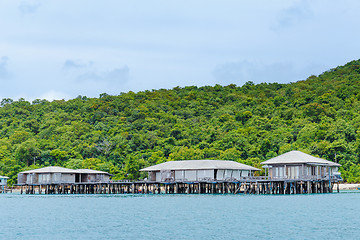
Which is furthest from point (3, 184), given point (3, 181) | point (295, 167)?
point (295, 167)

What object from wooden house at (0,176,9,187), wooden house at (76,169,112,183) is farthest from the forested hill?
wooden house at (76,169,112,183)

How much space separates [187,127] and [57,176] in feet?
128

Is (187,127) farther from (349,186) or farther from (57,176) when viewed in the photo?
(349,186)

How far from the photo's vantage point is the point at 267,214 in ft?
138

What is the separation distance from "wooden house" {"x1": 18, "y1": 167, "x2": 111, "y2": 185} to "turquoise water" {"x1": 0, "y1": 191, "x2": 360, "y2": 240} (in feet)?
104

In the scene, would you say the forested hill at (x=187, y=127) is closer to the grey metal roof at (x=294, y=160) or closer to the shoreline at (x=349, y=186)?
the shoreline at (x=349, y=186)

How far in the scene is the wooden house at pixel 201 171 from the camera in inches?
2785

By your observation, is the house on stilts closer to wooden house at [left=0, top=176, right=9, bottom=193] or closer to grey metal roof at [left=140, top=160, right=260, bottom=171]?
grey metal roof at [left=140, top=160, right=260, bottom=171]

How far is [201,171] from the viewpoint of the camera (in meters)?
71.4

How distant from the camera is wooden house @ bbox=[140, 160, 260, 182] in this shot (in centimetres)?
7075

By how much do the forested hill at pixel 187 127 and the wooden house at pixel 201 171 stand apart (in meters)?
13.0

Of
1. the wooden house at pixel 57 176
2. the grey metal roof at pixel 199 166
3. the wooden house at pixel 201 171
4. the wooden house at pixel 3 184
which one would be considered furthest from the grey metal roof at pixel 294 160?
the wooden house at pixel 3 184

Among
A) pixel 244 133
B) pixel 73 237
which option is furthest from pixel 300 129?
pixel 73 237

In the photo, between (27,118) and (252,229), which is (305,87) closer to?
(27,118)
